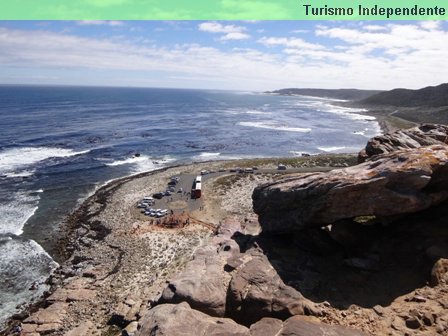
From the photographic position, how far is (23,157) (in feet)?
306

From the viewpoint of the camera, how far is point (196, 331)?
18000 millimetres

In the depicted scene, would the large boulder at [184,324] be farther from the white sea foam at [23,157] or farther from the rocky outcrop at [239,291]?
the white sea foam at [23,157]

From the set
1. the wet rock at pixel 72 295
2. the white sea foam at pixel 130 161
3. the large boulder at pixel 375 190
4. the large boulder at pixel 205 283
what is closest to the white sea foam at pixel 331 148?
the white sea foam at pixel 130 161

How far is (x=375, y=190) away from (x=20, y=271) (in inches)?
1489

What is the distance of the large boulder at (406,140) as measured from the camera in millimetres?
30038

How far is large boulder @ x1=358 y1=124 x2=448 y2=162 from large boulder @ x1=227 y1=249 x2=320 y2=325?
1420cm

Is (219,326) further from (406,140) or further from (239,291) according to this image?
(406,140)

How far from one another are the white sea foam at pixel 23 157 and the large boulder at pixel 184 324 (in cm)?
7058

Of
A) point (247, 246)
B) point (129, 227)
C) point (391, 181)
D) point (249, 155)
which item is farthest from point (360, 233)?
point (249, 155)

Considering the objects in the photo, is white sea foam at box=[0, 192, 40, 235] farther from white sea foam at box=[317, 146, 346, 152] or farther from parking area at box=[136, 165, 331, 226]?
white sea foam at box=[317, 146, 346, 152]

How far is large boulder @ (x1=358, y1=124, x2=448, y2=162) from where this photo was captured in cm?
3004

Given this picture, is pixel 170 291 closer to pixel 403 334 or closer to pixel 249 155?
pixel 403 334

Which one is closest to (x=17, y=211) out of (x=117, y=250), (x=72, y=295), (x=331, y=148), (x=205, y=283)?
(x=117, y=250)

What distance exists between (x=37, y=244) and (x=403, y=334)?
146 feet
